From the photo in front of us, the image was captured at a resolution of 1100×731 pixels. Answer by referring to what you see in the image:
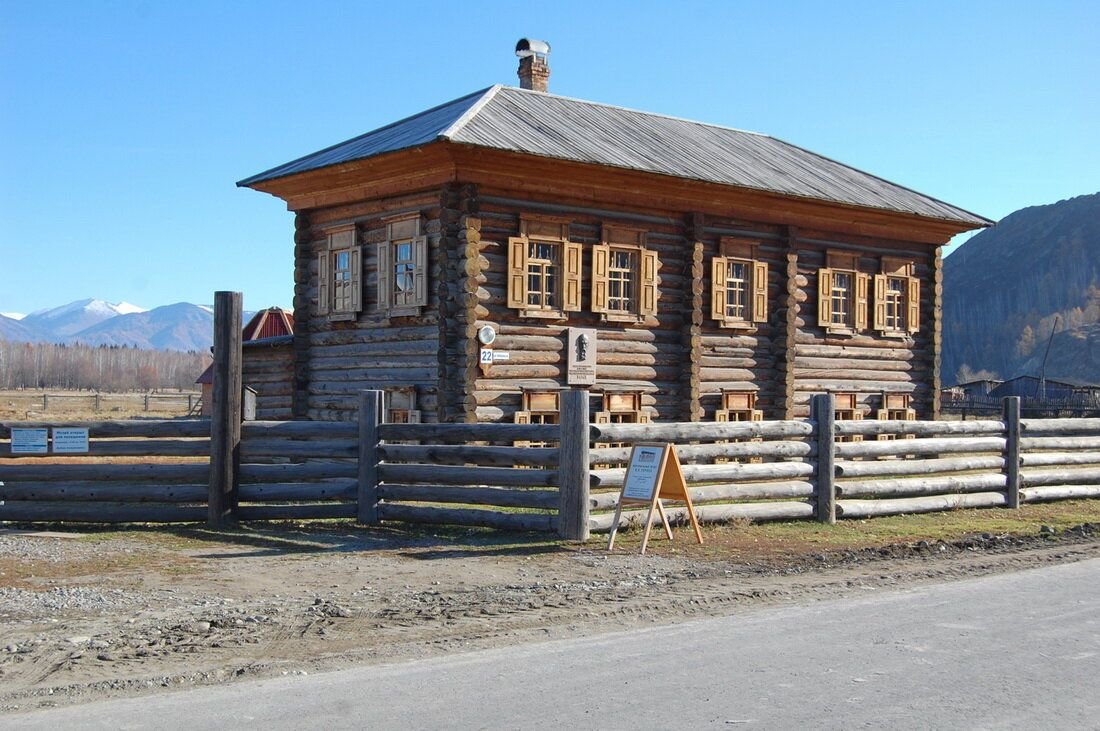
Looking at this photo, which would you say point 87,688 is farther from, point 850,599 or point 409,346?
point 409,346

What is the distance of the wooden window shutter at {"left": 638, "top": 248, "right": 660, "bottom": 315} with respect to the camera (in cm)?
2178

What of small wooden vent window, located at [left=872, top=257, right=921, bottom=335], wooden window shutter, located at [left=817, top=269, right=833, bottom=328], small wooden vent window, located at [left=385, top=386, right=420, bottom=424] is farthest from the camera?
small wooden vent window, located at [left=872, top=257, right=921, bottom=335]

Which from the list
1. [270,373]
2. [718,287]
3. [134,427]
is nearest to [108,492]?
[134,427]

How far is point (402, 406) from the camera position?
67.7 ft

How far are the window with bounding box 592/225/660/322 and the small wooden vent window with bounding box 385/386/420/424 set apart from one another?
3828 millimetres

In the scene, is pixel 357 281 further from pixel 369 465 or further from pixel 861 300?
pixel 861 300

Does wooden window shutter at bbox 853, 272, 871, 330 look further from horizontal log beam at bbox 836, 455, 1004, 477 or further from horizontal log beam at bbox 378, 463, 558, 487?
horizontal log beam at bbox 378, 463, 558, 487

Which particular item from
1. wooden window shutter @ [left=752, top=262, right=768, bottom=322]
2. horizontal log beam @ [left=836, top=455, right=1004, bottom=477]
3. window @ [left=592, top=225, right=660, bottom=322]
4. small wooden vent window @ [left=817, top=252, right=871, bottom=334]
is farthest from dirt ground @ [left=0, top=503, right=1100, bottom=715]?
small wooden vent window @ [left=817, top=252, right=871, bottom=334]

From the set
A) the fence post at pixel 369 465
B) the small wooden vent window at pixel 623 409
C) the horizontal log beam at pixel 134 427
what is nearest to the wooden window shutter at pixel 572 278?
the small wooden vent window at pixel 623 409

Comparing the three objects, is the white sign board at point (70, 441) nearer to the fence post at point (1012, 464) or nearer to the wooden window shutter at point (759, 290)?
the fence post at point (1012, 464)

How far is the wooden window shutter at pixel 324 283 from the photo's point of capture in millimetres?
22219

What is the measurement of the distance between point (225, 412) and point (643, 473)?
5.34 meters

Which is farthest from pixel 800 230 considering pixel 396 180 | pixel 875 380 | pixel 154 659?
pixel 154 659

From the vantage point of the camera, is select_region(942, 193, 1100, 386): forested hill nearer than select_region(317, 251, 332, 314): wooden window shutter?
No
